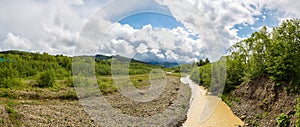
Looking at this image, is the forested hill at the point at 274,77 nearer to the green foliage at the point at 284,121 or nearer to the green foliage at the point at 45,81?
the green foliage at the point at 284,121

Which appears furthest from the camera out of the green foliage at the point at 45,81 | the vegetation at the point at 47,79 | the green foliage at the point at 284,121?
the green foliage at the point at 45,81

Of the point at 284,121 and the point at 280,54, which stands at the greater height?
the point at 280,54

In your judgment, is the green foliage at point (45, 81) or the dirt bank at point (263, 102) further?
the green foliage at point (45, 81)

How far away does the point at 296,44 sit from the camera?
17.5m

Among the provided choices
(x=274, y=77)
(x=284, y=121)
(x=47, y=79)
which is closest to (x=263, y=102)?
(x=274, y=77)

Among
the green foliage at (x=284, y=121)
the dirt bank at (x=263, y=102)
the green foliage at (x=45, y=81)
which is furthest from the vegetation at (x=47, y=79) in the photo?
the green foliage at (x=284, y=121)

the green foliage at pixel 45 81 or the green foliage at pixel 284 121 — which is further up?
the green foliage at pixel 45 81

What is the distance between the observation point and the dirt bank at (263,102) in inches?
643

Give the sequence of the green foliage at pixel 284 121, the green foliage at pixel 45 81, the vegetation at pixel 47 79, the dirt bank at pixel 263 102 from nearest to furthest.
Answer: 1. the green foliage at pixel 284 121
2. the dirt bank at pixel 263 102
3. the vegetation at pixel 47 79
4. the green foliage at pixel 45 81

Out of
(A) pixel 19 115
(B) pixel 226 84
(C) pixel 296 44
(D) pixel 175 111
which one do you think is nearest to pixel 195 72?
(B) pixel 226 84

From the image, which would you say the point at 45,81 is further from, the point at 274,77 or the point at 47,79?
the point at 274,77

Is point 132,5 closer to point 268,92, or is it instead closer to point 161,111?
point 161,111

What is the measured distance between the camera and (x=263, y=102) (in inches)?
792

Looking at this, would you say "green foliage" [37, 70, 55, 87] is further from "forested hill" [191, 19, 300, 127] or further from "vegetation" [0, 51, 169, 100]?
"forested hill" [191, 19, 300, 127]
